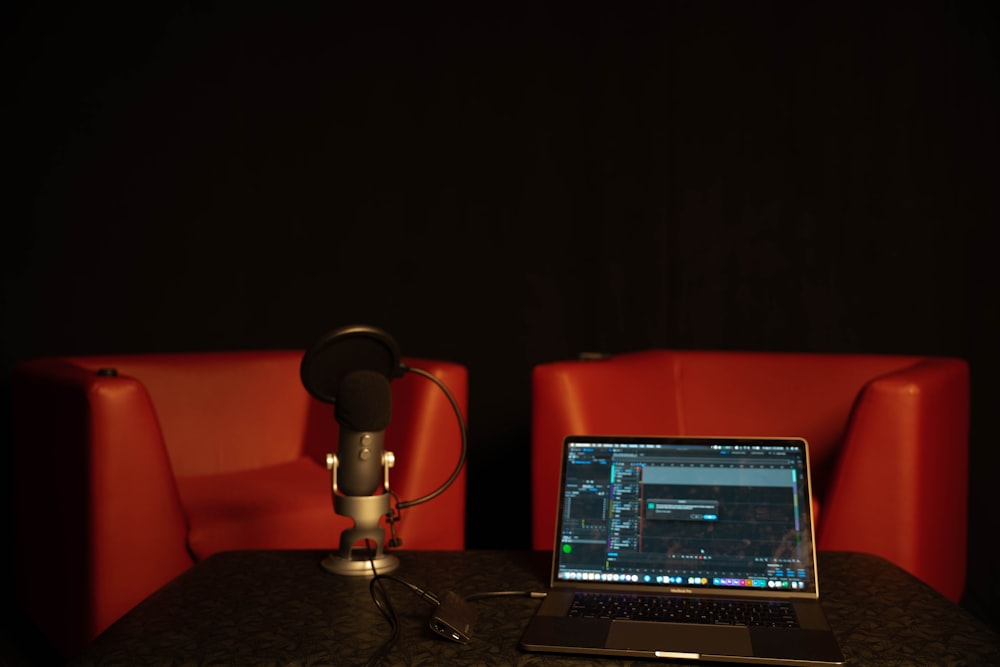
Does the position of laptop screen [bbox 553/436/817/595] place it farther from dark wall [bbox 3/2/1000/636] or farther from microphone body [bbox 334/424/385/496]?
dark wall [bbox 3/2/1000/636]

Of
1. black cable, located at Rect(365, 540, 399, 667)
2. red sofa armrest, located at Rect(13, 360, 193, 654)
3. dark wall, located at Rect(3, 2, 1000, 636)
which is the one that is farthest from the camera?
dark wall, located at Rect(3, 2, 1000, 636)

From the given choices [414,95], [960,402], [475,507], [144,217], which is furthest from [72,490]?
[960,402]

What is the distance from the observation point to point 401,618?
114cm

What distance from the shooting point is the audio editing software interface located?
125 cm

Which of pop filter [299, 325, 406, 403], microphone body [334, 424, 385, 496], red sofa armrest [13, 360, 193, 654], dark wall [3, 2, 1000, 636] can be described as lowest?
red sofa armrest [13, 360, 193, 654]

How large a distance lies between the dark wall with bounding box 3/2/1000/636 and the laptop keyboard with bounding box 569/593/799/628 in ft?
6.83

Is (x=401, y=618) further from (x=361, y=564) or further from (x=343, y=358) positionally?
(x=343, y=358)

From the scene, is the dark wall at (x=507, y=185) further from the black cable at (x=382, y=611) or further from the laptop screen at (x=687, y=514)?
the black cable at (x=382, y=611)

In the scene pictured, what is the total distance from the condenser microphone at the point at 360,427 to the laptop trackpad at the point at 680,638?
1.33ft

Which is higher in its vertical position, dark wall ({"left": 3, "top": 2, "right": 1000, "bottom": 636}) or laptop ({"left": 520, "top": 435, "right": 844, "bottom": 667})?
dark wall ({"left": 3, "top": 2, "right": 1000, "bottom": 636})

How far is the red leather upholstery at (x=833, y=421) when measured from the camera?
2.18m

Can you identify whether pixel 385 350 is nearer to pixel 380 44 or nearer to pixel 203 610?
pixel 203 610

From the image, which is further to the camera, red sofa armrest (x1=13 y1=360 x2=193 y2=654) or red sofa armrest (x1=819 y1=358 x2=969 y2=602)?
red sofa armrest (x1=819 y1=358 x2=969 y2=602)

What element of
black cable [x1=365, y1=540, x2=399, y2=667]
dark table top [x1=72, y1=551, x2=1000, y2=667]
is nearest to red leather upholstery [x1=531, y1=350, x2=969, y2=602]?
dark table top [x1=72, y1=551, x2=1000, y2=667]
